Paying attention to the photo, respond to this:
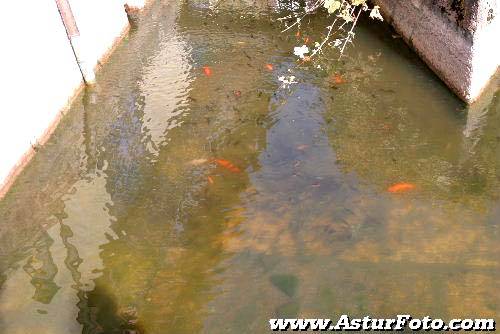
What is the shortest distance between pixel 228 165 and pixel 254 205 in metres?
1.18

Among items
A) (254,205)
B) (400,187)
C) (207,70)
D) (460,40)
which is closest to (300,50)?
(207,70)

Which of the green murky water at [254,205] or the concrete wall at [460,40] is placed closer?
the green murky water at [254,205]

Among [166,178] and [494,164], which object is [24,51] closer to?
[166,178]

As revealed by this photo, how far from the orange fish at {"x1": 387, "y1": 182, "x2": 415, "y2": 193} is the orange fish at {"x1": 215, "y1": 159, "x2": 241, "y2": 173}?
2588 millimetres

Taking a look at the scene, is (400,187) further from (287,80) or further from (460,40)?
(287,80)

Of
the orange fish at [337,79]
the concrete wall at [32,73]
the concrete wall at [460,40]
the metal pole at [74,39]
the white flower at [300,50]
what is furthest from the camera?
the white flower at [300,50]

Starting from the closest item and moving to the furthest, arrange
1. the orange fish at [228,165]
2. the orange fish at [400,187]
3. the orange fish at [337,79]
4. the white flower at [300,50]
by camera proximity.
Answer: the orange fish at [400,187]
the orange fish at [228,165]
the orange fish at [337,79]
the white flower at [300,50]

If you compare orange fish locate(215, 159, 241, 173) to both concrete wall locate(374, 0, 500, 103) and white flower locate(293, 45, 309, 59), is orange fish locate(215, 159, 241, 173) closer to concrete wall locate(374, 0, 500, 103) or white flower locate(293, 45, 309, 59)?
white flower locate(293, 45, 309, 59)

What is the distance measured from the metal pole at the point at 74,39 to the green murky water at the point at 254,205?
382mm

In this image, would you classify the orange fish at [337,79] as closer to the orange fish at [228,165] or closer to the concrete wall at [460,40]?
the concrete wall at [460,40]

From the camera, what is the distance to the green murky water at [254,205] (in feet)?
20.3

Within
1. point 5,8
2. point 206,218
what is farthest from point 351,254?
point 5,8

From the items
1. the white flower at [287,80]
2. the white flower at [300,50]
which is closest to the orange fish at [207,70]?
the white flower at [287,80]

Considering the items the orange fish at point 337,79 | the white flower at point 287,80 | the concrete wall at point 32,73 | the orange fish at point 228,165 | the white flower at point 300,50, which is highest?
the concrete wall at point 32,73
